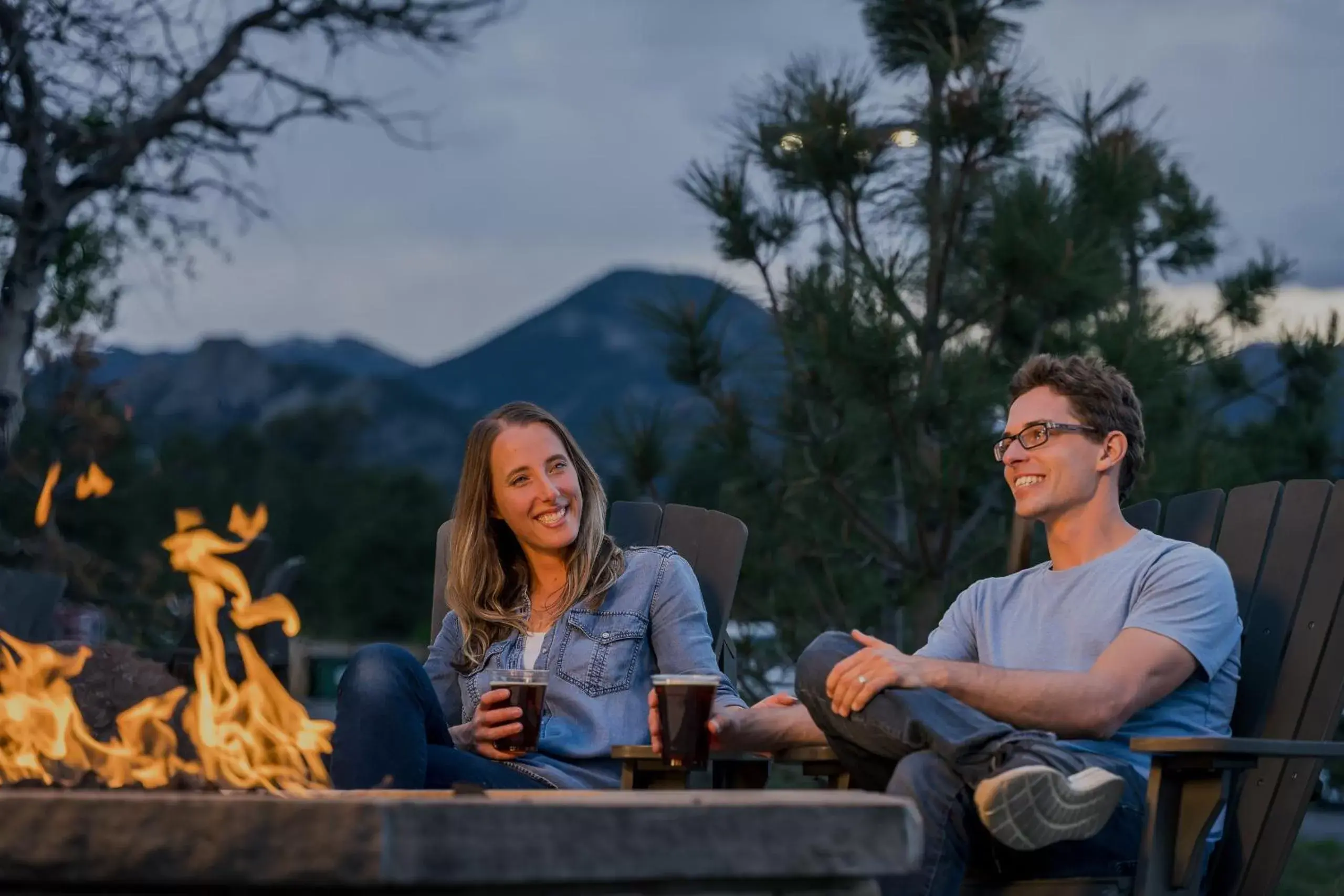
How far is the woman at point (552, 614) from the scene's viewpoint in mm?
3141

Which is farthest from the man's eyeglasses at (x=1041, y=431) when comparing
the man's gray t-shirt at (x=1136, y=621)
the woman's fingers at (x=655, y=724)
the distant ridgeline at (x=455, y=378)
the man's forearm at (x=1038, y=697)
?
the distant ridgeline at (x=455, y=378)

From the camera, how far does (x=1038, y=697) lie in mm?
2582

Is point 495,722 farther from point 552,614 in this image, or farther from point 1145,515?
point 1145,515

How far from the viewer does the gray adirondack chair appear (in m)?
2.47

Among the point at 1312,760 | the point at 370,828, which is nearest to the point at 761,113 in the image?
the point at 1312,760

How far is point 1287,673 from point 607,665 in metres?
1.26

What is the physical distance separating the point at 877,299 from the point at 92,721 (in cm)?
320

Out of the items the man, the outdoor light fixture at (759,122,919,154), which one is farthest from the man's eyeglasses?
the outdoor light fixture at (759,122,919,154)

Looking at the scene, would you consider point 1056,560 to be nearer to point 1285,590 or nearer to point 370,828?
point 1285,590

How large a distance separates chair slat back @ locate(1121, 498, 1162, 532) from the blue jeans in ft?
4.70

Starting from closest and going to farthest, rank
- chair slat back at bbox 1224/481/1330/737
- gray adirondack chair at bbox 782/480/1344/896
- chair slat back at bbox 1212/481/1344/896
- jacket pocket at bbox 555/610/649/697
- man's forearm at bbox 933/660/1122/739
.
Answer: gray adirondack chair at bbox 782/480/1344/896, man's forearm at bbox 933/660/1122/739, chair slat back at bbox 1212/481/1344/896, chair slat back at bbox 1224/481/1330/737, jacket pocket at bbox 555/610/649/697

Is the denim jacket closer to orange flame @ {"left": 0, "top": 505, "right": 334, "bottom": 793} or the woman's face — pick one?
the woman's face

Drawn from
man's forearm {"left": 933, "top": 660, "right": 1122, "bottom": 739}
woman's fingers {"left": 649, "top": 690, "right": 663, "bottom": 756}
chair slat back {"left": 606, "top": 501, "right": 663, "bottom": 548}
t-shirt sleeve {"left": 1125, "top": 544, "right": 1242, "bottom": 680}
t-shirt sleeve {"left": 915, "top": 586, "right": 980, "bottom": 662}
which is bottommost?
woman's fingers {"left": 649, "top": 690, "right": 663, "bottom": 756}

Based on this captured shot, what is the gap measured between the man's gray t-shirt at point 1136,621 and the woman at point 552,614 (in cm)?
53
